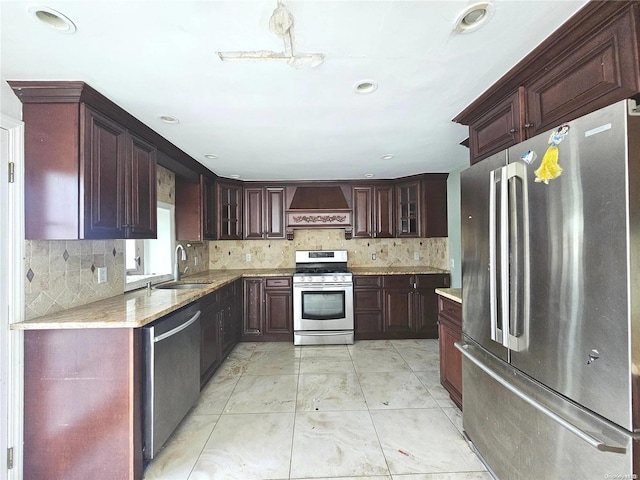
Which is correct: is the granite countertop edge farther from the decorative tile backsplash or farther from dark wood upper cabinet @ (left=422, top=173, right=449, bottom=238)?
dark wood upper cabinet @ (left=422, top=173, right=449, bottom=238)

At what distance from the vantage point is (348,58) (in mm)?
1355

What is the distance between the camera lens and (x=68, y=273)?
188 cm

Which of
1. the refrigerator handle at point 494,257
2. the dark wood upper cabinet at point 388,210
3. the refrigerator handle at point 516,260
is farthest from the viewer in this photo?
the dark wood upper cabinet at point 388,210

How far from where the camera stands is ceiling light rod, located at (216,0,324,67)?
3.43 ft

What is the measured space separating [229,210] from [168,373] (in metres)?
2.66

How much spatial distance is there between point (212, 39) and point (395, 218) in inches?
135

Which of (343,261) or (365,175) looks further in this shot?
(343,261)

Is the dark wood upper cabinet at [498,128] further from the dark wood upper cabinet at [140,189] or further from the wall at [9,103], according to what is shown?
the wall at [9,103]

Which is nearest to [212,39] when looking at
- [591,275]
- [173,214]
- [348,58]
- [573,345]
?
[348,58]

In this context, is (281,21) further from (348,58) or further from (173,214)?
(173,214)

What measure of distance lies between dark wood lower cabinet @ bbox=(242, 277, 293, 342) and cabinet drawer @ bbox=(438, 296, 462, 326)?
6.83 ft

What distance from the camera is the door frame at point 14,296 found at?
151 centimetres

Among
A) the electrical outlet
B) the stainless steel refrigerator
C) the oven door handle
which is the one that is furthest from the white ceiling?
the oven door handle

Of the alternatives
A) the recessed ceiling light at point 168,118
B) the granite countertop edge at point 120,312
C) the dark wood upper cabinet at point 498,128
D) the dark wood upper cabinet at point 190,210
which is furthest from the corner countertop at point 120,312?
the dark wood upper cabinet at point 498,128
